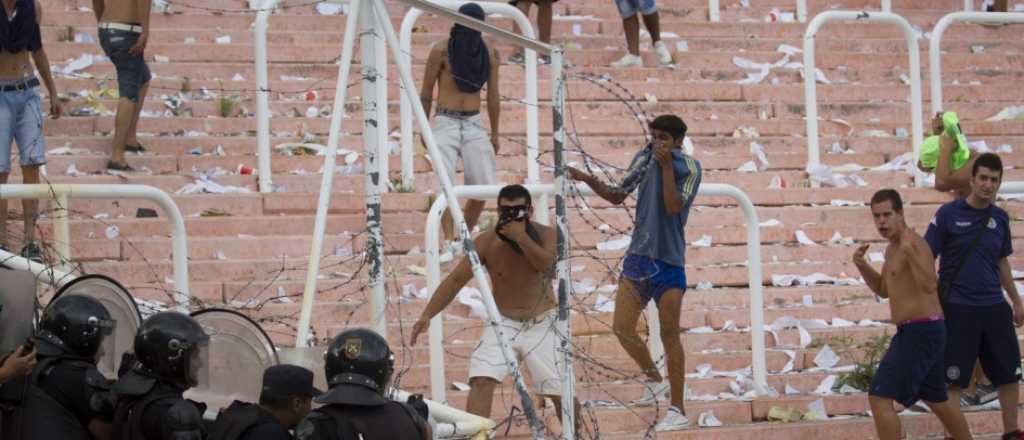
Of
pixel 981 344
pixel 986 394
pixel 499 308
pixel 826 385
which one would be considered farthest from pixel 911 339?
pixel 499 308

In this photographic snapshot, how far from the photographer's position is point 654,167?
9.98 metres

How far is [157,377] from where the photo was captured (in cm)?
626

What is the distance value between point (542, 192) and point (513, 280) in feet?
2.31

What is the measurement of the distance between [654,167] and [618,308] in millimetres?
773

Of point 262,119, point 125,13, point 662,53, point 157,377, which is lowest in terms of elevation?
point 157,377

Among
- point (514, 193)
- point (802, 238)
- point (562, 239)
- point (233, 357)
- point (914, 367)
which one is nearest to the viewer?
point (233, 357)

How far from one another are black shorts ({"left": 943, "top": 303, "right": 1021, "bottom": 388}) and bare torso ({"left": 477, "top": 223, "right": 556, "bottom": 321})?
7.39 feet

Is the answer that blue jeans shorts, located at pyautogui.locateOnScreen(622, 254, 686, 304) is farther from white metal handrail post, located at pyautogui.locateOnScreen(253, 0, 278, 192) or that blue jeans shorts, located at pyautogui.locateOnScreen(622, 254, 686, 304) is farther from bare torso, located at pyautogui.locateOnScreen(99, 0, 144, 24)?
bare torso, located at pyautogui.locateOnScreen(99, 0, 144, 24)

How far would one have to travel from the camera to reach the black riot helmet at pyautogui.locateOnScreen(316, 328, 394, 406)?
612cm

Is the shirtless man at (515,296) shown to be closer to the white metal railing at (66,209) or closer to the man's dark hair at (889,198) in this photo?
the white metal railing at (66,209)

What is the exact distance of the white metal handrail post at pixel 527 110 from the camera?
40.0 feet

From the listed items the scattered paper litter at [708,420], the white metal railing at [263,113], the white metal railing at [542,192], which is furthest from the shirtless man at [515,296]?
the white metal railing at [263,113]

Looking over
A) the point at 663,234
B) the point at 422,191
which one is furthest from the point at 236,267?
the point at 663,234

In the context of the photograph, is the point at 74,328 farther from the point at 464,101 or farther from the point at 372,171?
the point at 464,101
